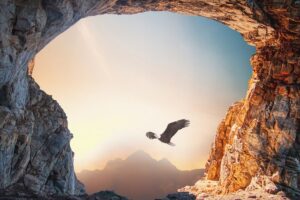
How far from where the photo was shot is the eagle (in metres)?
24.0

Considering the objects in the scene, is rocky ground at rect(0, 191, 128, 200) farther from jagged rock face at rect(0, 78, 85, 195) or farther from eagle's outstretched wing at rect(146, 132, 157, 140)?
eagle's outstretched wing at rect(146, 132, 157, 140)

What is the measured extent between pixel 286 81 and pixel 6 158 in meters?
28.2

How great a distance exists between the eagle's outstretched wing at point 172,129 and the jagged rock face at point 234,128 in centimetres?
901

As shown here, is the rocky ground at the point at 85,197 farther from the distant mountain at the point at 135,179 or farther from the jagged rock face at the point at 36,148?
the distant mountain at the point at 135,179

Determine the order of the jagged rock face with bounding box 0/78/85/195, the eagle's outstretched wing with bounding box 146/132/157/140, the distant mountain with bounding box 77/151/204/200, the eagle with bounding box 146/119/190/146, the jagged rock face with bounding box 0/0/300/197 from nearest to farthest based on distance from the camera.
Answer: the jagged rock face with bounding box 0/0/300/197, the jagged rock face with bounding box 0/78/85/195, the eagle's outstretched wing with bounding box 146/132/157/140, the eagle with bounding box 146/119/190/146, the distant mountain with bounding box 77/151/204/200

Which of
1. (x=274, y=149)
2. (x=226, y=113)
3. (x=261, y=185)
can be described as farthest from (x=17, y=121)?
(x=226, y=113)

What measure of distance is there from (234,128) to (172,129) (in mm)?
16531

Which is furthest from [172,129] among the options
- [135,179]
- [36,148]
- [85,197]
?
[135,179]

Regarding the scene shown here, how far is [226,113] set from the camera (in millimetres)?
44781

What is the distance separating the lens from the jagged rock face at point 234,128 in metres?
17.9

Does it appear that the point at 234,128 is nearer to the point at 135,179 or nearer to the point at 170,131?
the point at 170,131

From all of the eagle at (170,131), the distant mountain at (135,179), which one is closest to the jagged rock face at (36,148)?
the eagle at (170,131)

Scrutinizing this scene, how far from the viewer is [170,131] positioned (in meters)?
24.9

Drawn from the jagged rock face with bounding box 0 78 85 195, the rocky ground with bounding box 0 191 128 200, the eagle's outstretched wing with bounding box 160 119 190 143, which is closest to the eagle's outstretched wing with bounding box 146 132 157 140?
the eagle's outstretched wing with bounding box 160 119 190 143
